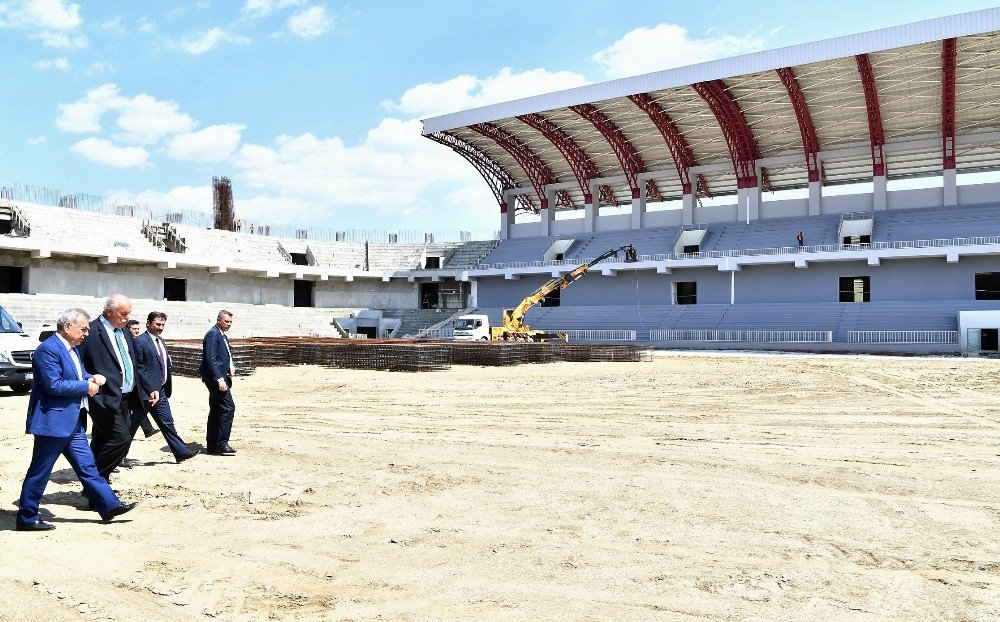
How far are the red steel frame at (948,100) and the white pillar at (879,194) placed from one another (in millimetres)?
3389

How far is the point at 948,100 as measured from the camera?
3794cm

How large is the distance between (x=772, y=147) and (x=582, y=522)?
1813 inches

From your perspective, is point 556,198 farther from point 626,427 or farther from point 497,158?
point 626,427

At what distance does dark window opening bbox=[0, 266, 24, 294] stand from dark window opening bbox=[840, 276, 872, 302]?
151 feet

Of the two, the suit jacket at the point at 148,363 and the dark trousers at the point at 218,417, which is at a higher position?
the suit jacket at the point at 148,363

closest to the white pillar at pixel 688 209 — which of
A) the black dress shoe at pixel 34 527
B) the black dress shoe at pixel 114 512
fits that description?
the black dress shoe at pixel 114 512

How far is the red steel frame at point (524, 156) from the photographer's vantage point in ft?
160

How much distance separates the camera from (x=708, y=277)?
43.5 meters

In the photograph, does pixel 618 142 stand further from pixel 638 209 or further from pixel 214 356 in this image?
pixel 214 356

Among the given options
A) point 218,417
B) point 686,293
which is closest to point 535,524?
point 218,417

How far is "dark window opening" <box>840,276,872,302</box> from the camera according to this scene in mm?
39188

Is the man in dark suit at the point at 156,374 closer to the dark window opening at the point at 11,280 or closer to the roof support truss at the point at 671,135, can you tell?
the roof support truss at the point at 671,135

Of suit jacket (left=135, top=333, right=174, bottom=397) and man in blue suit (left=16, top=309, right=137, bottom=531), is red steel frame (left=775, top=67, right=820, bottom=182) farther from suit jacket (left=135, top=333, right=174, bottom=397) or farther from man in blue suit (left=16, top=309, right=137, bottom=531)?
man in blue suit (left=16, top=309, right=137, bottom=531)

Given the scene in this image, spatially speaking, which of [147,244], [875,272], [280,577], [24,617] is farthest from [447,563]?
[147,244]
